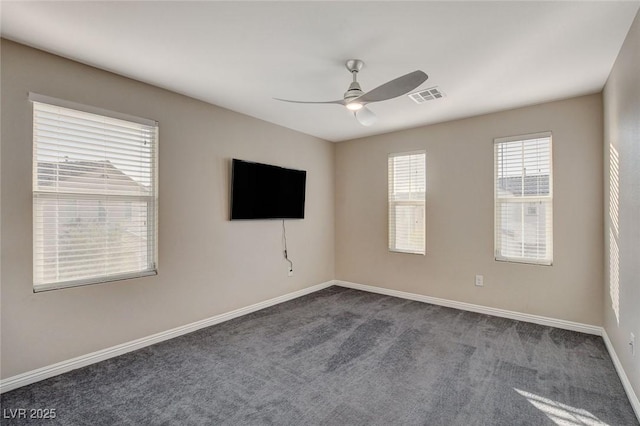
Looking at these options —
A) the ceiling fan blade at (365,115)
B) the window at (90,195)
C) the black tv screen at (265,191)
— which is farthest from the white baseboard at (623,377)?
the window at (90,195)

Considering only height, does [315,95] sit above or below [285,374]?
above

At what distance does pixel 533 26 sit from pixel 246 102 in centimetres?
267

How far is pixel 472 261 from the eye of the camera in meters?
4.02

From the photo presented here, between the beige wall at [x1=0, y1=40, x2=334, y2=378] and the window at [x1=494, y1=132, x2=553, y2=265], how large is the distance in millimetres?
2582

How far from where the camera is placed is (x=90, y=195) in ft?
8.74

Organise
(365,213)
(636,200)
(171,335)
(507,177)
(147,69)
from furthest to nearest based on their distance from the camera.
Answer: (365,213)
(507,177)
(171,335)
(147,69)
(636,200)

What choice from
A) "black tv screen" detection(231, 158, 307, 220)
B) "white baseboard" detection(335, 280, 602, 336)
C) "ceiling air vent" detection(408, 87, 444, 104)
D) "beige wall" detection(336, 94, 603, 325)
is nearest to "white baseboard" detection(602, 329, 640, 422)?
"white baseboard" detection(335, 280, 602, 336)

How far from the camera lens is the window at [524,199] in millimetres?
3525

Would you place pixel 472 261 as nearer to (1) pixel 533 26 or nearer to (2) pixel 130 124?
(1) pixel 533 26

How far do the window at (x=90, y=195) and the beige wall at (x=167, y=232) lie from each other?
8 centimetres

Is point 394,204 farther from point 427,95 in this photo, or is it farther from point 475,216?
point 427,95

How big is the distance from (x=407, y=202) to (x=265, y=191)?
82.0 inches

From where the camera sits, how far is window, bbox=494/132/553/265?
3525 millimetres

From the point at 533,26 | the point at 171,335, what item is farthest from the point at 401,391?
the point at 533,26
